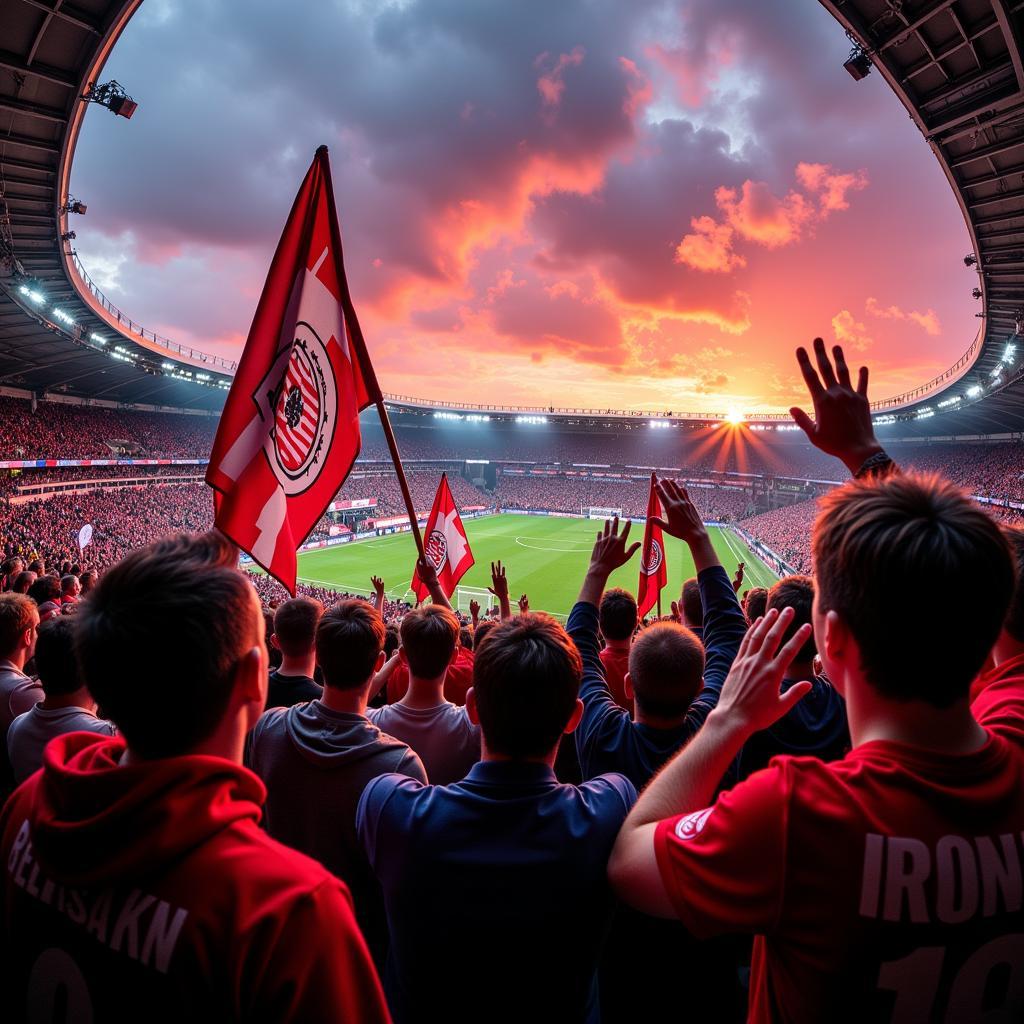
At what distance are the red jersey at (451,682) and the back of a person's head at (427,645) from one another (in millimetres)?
966

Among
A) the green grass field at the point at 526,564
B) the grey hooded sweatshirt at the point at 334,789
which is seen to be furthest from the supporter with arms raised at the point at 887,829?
the green grass field at the point at 526,564

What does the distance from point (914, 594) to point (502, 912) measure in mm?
1430

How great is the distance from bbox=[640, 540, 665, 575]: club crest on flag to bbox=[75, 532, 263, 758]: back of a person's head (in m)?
9.68

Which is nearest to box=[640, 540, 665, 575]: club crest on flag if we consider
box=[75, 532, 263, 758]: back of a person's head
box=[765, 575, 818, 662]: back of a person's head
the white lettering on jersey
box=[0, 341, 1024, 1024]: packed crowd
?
box=[765, 575, 818, 662]: back of a person's head

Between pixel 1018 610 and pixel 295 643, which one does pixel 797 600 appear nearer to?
pixel 1018 610

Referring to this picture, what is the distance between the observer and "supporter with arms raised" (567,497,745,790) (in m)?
2.54

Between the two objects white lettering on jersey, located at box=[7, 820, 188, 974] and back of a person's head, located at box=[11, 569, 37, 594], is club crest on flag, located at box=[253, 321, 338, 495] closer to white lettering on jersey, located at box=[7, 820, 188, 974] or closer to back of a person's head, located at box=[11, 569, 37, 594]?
white lettering on jersey, located at box=[7, 820, 188, 974]

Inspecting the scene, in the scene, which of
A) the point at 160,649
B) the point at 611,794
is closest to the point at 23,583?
the point at 160,649

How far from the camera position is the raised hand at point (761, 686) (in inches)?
67.4

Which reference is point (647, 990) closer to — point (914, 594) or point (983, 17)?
point (914, 594)

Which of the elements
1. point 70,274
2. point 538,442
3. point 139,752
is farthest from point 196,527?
point 538,442

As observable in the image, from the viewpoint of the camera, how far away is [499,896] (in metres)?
1.55

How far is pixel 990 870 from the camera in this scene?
128 centimetres

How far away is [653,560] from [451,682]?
26.4 ft
